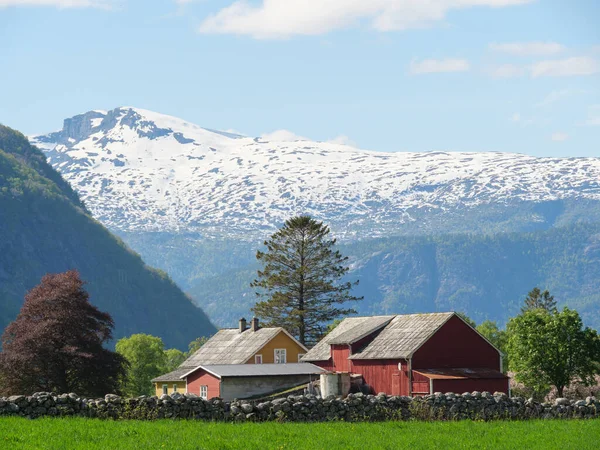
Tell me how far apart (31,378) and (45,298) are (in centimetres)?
509

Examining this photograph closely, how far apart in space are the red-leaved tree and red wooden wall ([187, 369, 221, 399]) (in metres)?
8.49

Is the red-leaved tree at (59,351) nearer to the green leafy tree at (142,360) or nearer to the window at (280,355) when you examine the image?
the window at (280,355)

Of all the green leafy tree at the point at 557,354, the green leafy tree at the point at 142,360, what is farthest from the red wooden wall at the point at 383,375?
the green leafy tree at the point at 142,360

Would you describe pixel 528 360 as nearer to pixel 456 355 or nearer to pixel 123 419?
pixel 456 355

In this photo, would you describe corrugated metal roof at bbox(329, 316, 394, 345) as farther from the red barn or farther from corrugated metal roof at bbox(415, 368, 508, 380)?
corrugated metal roof at bbox(415, 368, 508, 380)

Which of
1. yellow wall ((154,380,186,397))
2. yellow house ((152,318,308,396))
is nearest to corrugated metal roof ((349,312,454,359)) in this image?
yellow house ((152,318,308,396))

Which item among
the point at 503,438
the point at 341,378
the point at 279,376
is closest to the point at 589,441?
the point at 503,438

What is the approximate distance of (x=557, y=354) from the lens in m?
79.1

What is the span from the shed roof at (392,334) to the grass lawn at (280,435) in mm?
32198

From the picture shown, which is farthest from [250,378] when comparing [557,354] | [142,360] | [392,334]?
[142,360]

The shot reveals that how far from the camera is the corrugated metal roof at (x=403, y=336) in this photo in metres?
73.0

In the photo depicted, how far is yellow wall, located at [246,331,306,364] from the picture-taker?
305 feet

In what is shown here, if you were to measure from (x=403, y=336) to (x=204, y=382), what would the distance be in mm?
15164

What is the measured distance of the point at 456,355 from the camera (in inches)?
2921
